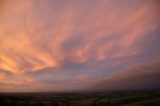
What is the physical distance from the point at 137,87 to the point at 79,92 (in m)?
1.94

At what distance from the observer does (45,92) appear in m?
7.98

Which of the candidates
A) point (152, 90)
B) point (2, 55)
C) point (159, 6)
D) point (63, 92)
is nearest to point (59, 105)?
point (63, 92)

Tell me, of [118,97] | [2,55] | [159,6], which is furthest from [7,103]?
[159,6]

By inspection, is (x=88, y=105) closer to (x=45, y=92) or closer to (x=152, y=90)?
(x=45, y=92)

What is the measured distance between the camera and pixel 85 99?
7.61m

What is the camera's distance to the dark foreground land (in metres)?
7.46

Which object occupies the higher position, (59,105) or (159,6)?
(159,6)

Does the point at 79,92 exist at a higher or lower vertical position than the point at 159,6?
lower

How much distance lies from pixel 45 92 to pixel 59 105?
747 mm

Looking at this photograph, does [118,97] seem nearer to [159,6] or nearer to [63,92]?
[63,92]

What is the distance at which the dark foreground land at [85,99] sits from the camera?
24.5ft

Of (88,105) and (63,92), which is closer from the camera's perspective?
(88,105)

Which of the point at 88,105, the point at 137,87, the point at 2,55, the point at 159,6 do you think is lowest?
the point at 88,105

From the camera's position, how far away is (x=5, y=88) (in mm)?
7836
